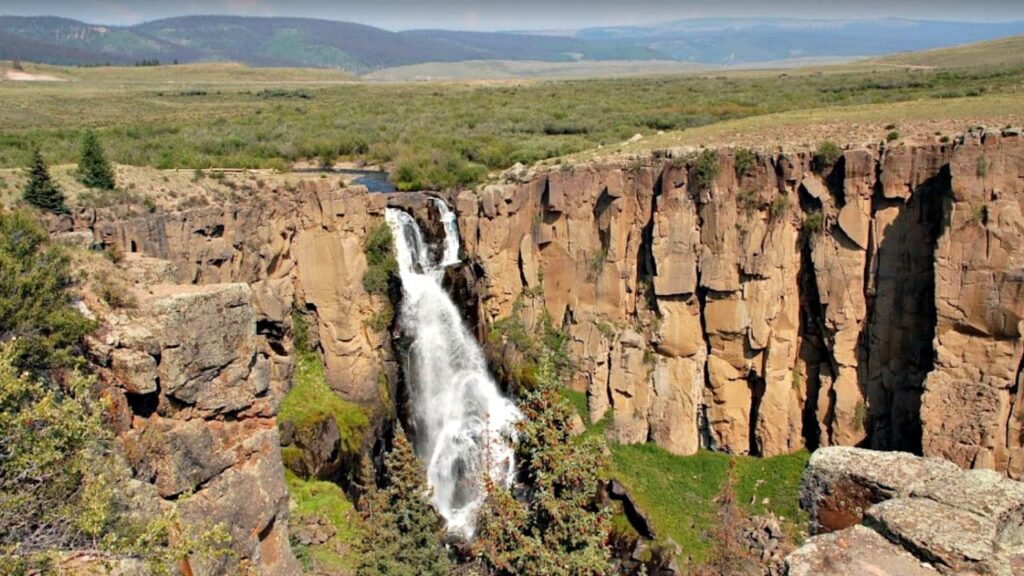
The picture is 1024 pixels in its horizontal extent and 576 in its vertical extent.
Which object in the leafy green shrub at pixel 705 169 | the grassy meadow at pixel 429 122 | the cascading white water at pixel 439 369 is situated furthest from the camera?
the grassy meadow at pixel 429 122

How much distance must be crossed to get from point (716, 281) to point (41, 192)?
25.8 meters

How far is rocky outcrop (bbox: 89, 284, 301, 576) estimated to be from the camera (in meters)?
14.2

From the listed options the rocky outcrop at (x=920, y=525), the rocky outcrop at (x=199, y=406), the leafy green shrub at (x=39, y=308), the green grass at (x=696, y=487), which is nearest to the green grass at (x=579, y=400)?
the green grass at (x=696, y=487)

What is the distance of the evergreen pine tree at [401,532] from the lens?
21.7 metres

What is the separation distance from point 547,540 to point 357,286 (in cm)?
1952

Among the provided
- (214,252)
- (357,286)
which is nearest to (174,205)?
(214,252)

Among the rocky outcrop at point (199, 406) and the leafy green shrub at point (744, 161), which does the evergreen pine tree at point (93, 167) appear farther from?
the leafy green shrub at point (744, 161)

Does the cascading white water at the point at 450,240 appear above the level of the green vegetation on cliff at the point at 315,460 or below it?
above

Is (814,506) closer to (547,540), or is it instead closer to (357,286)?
(547,540)

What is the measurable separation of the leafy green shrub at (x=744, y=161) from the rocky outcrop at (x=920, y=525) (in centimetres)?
1949

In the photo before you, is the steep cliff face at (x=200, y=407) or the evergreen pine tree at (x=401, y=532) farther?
the evergreen pine tree at (x=401, y=532)

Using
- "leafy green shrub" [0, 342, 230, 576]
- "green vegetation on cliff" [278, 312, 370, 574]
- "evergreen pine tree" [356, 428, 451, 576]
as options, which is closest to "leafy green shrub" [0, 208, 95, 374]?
"leafy green shrub" [0, 342, 230, 576]

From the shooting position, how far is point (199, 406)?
49.8 ft

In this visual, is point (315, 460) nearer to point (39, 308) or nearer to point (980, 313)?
point (39, 308)
